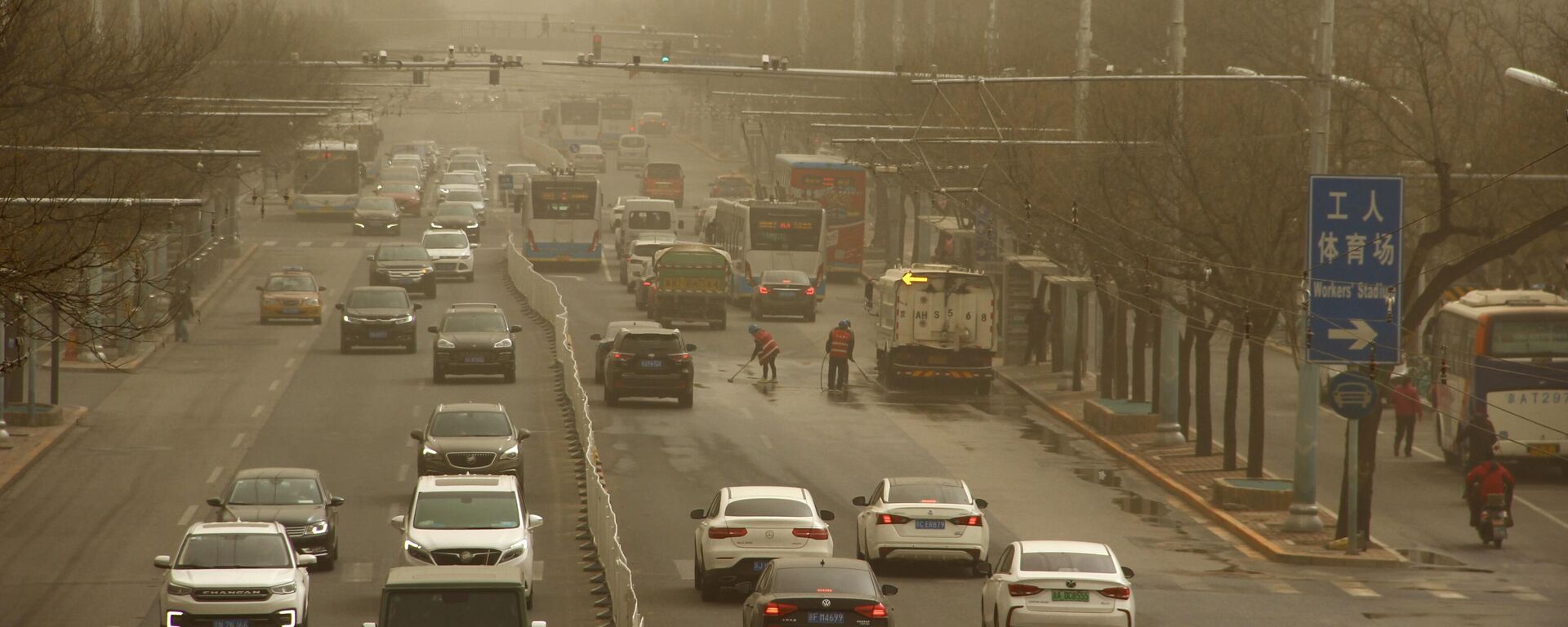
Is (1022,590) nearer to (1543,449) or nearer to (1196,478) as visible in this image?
(1196,478)

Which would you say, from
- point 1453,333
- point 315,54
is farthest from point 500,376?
point 315,54

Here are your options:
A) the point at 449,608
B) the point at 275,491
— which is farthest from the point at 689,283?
the point at 449,608

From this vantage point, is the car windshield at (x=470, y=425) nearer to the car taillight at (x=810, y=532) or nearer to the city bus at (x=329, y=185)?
the car taillight at (x=810, y=532)

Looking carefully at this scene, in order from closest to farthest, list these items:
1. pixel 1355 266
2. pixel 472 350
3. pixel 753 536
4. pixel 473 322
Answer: pixel 753 536, pixel 1355 266, pixel 472 350, pixel 473 322

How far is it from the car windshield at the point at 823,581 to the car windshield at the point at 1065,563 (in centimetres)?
217

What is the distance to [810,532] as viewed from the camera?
2523 centimetres

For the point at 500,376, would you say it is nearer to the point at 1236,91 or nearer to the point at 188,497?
the point at 188,497

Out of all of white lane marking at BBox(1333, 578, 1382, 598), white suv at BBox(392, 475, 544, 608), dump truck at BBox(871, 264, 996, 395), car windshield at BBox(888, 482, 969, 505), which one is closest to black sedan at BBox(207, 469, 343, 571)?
white suv at BBox(392, 475, 544, 608)

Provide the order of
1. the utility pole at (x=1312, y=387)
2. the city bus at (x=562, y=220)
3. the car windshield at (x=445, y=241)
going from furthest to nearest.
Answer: the city bus at (x=562, y=220)
the car windshield at (x=445, y=241)
the utility pole at (x=1312, y=387)

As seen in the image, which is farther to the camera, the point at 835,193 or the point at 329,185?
the point at 329,185

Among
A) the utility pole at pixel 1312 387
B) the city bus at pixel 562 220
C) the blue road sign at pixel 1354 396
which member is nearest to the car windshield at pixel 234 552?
the utility pole at pixel 1312 387

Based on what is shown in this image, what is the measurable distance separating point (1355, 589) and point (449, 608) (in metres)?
15.1

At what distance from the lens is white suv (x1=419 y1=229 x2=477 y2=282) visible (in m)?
67.3

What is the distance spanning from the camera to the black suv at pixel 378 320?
51281 millimetres
